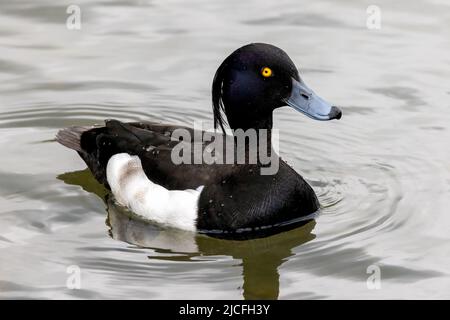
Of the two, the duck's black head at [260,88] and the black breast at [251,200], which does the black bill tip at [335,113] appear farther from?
the black breast at [251,200]

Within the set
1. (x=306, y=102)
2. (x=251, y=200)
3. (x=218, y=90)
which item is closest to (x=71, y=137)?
(x=218, y=90)

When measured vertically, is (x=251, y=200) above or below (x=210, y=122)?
below

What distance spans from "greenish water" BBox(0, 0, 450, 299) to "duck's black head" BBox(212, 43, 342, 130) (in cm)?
103

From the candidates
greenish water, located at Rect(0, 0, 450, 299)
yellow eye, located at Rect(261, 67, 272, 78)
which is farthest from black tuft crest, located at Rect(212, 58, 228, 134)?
greenish water, located at Rect(0, 0, 450, 299)

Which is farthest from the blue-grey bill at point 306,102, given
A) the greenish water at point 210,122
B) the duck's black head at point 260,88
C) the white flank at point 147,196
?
the white flank at point 147,196

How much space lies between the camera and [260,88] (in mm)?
9430

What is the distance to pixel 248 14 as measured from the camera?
45.6 feet

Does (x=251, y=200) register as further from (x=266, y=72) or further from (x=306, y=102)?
(x=266, y=72)

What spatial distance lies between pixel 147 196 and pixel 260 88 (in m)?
1.37

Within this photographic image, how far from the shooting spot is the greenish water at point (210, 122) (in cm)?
886

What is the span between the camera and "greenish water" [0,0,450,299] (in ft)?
29.1

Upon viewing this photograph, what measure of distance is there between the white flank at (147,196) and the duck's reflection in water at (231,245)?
4.0 inches

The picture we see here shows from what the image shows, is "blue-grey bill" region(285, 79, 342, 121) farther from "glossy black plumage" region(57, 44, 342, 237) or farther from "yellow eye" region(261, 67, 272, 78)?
"yellow eye" region(261, 67, 272, 78)
